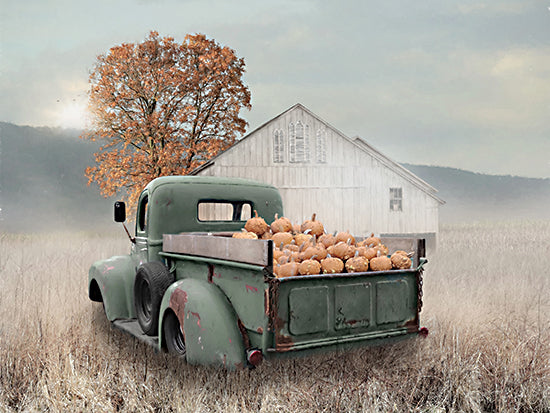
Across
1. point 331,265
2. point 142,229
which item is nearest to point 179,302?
point 331,265

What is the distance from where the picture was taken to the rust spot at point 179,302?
4922 millimetres

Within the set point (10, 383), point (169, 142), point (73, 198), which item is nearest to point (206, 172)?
point (169, 142)

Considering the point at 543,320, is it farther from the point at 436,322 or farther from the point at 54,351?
the point at 54,351

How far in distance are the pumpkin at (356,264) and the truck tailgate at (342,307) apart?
0.30 feet

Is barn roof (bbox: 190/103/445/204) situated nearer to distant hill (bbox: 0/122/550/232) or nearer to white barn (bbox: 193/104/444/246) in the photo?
white barn (bbox: 193/104/444/246)

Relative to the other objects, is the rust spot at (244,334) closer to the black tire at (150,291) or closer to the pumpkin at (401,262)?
the black tire at (150,291)

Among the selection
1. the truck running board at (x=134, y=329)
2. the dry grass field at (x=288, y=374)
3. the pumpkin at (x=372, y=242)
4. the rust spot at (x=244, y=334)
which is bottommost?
the dry grass field at (x=288, y=374)

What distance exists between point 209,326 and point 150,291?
1371 millimetres

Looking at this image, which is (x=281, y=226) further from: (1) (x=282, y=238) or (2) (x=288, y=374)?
(2) (x=288, y=374)

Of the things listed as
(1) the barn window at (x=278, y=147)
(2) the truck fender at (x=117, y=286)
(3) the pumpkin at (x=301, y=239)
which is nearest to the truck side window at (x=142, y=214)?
(2) the truck fender at (x=117, y=286)

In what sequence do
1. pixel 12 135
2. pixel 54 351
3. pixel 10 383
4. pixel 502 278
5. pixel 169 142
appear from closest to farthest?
pixel 10 383, pixel 54 351, pixel 502 278, pixel 169 142, pixel 12 135

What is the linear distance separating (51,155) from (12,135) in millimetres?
9603

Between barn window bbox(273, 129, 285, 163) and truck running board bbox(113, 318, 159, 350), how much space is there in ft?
53.0

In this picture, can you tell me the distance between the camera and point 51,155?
4771 inches
